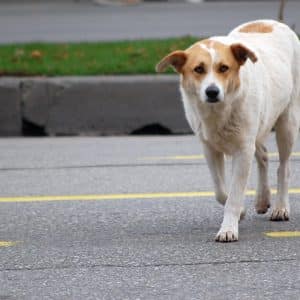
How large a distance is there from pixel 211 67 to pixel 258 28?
3.97 feet

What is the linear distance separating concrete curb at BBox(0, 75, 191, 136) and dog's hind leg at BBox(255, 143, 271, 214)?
395cm

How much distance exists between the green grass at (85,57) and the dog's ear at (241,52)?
5.52m

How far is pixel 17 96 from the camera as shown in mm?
11414

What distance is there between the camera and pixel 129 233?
6840 millimetres

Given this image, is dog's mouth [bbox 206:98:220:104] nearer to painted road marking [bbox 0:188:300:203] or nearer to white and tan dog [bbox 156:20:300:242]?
white and tan dog [bbox 156:20:300:242]

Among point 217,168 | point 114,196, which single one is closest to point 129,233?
point 217,168

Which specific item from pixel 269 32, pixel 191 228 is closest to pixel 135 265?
pixel 191 228

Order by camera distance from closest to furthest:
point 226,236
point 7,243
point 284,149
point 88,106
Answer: point 226,236, point 7,243, point 284,149, point 88,106

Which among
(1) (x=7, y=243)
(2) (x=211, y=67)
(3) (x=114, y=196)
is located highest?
(2) (x=211, y=67)

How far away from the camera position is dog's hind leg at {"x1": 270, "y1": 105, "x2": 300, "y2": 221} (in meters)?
A: 7.15

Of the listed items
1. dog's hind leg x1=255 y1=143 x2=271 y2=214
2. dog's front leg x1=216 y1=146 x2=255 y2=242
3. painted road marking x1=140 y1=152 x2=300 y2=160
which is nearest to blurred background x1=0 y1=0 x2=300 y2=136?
painted road marking x1=140 y1=152 x2=300 y2=160

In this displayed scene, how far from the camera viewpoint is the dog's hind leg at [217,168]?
680 cm

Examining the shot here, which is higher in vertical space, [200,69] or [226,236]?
[200,69]

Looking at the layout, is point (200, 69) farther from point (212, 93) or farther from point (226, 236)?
point (226, 236)
